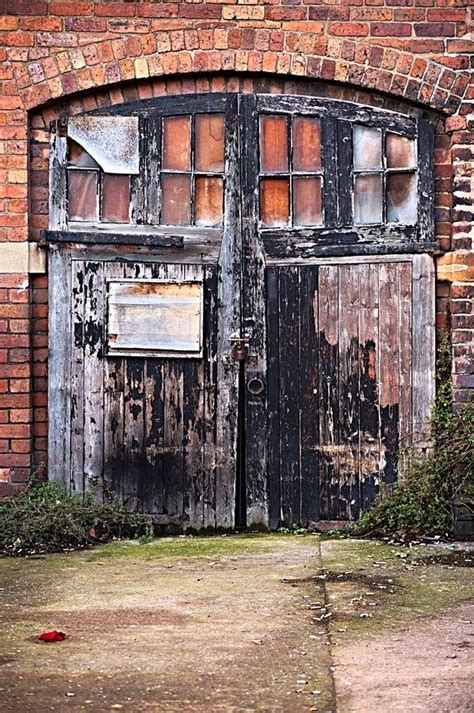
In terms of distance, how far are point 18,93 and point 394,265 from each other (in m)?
2.67

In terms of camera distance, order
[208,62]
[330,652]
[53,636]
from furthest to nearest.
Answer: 1. [208,62]
2. [53,636]
3. [330,652]

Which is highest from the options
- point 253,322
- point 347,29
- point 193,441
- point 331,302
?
point 347,29

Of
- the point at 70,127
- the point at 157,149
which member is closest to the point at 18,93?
the point at 70,127

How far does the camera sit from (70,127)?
6945mm

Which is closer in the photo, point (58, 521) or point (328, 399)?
point (58, 521)

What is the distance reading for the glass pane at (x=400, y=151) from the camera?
6945 mm

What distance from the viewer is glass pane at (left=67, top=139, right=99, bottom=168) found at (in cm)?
697

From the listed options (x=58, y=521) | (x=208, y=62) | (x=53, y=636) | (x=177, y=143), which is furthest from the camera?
(x=177, y=143)

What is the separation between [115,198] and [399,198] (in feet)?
6.11

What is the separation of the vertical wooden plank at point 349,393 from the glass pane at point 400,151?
28.9 inches

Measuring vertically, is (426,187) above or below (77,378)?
above

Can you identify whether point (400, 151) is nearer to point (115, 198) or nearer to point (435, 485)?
point (115, 198)

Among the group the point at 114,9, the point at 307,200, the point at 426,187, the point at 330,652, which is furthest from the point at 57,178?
the point at 330,652

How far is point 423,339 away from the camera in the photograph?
688 cm
